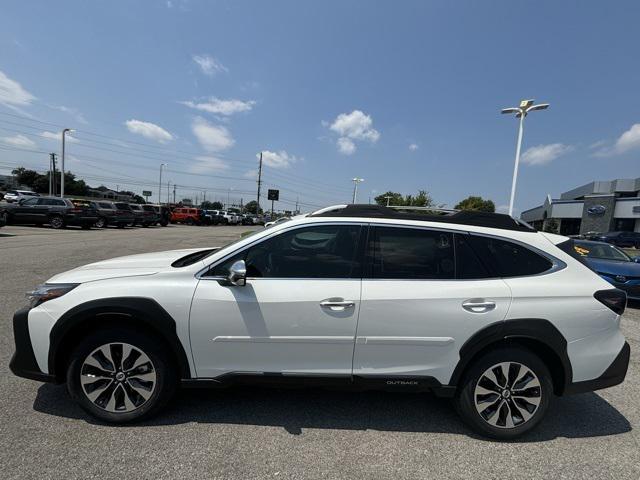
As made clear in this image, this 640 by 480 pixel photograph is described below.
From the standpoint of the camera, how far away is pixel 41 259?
9266 mm

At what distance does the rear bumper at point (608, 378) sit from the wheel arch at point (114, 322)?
3.03 m

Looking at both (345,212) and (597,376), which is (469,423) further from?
(345,212)

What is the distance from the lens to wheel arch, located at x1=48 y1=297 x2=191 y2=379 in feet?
8.68

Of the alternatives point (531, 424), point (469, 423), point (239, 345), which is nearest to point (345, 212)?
point (239, 345)

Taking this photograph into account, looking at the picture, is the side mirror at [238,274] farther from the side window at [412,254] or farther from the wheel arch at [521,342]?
the wheel arch at [521,342]

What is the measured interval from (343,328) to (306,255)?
66 cm

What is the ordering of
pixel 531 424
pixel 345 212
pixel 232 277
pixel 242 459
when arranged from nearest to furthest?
pixel 242 459, pixel 232 277, pixel 531 424, pixel 345 212

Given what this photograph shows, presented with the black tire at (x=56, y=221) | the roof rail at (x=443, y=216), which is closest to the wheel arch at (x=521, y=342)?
the roof rail at (x=443, y=216)

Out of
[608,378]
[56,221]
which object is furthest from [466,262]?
[56,221]

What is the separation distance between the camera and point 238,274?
8.41ft

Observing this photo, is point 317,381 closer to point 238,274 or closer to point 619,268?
point 238,274

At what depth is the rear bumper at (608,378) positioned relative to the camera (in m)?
2.78

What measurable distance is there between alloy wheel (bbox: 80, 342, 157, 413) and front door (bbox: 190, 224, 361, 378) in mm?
437

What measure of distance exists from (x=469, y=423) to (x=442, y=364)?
57 cm
